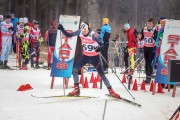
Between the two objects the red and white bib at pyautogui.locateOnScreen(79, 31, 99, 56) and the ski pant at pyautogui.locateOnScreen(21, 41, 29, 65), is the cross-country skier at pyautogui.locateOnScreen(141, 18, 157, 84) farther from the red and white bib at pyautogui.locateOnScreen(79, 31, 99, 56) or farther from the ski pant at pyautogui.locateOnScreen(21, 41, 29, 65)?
the ski pant at pyautogui.locateOnScreen(21, 41, 29, 65)

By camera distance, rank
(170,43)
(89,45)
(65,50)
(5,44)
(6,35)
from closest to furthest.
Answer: (89,45) < (170,43) < (65,50) < (5,44) < (6,35)

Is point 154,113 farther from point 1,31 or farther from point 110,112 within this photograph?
point 1,31

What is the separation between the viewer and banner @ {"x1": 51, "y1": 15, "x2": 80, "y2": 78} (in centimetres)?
1230

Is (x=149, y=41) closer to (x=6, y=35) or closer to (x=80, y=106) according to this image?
(x=80, y=106)

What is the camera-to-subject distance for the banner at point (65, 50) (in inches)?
484

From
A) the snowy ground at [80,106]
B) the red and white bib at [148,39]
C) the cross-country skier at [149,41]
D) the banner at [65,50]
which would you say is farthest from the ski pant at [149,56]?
the banner at [65,50]

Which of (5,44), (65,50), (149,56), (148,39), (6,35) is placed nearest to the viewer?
(65,50)

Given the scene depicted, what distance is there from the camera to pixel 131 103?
32.7 ft

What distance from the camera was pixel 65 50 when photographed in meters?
12.4

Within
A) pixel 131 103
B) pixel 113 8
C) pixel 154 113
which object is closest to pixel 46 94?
pixel 131 103

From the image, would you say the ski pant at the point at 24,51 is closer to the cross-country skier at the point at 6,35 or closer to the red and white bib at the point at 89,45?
the cross-country skier at the point at 6,35

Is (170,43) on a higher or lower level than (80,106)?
higher

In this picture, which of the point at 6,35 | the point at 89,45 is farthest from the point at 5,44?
the point at 89,45

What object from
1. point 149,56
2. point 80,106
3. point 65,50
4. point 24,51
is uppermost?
point 65,50
